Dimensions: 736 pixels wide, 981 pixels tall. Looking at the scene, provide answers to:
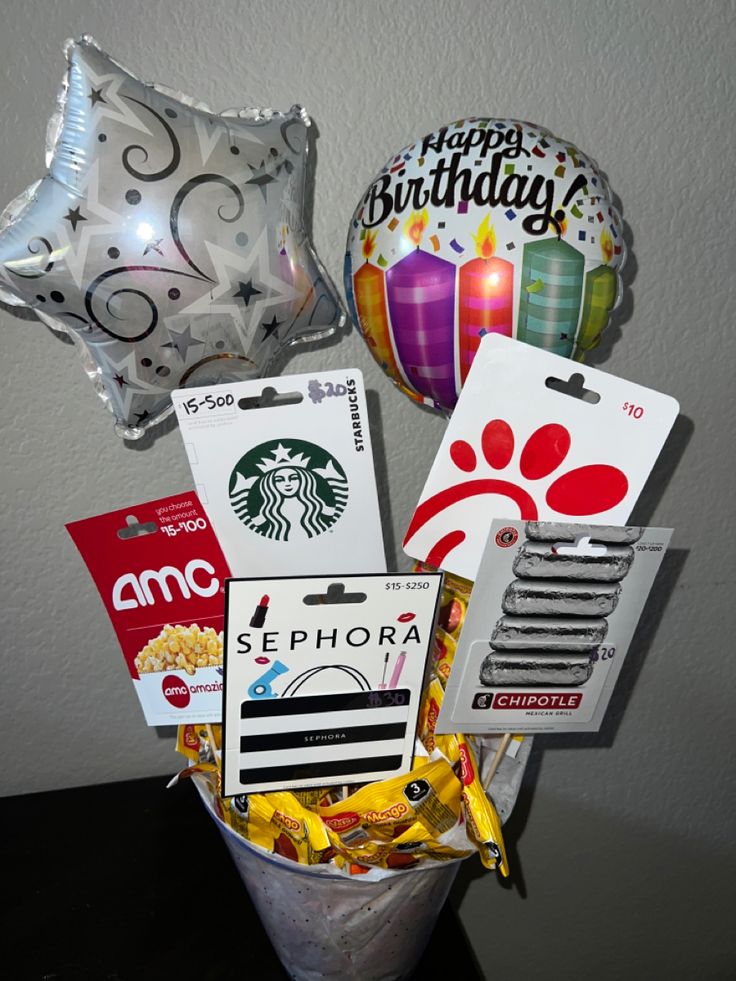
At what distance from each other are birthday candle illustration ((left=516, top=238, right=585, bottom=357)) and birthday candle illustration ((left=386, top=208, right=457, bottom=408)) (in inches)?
2.5

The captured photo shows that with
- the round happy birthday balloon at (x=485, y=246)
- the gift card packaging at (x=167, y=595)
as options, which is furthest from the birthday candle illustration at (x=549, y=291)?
the gift card packaging at (x=167, y=595)

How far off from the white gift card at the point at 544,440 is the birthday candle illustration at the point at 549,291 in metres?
0.04

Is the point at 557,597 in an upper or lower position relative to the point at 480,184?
lower

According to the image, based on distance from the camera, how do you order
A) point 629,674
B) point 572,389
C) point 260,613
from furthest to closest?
1. point 629,674
2. point 572,389
3. point 260,613

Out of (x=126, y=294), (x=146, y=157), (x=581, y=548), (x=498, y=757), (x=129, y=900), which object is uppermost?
(x=146, y=157)

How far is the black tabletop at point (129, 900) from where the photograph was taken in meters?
0.87

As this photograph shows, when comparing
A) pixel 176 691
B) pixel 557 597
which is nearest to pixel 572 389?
pixel 557 597

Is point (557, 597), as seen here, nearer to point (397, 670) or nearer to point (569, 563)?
point (569, 563)

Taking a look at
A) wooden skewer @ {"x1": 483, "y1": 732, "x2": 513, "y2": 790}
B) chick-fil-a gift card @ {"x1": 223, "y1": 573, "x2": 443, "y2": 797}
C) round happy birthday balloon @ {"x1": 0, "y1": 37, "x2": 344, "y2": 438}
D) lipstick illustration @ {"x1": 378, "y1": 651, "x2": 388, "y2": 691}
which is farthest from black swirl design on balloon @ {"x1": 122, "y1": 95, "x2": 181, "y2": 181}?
wooden skewer @ {"x1": 483, "y1": 732, "x2": 513, "y2": 790}

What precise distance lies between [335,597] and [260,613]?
0.11 meters

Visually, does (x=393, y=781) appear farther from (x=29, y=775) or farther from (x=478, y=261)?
(x=29, y=775)

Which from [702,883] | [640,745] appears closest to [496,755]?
[640,745]

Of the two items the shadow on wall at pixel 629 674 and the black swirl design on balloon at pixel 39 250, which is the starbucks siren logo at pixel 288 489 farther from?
the shadow on wall at pixel 629 674

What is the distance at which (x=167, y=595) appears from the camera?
2.59ft
